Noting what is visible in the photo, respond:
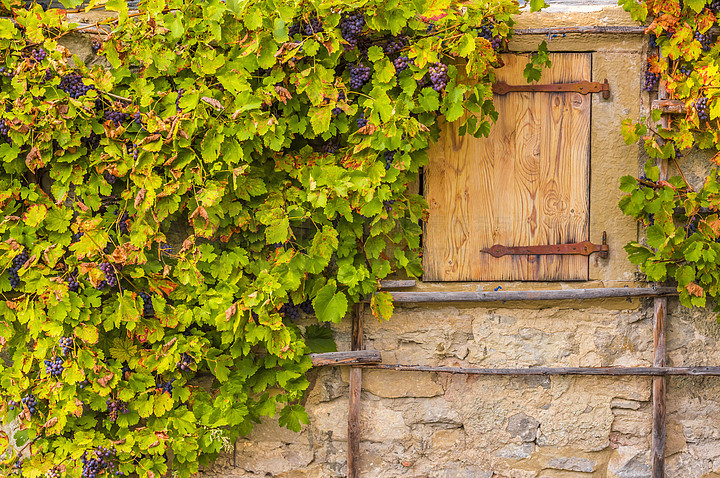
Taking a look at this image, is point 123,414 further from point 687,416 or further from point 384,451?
point 687,416

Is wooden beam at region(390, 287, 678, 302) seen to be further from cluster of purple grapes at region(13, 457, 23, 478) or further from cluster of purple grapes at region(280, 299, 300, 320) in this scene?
cluster of purple grapes at region(13, 457, 23, 478)

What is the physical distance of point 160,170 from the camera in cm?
255

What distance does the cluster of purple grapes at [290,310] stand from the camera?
265 cm

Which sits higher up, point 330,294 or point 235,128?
point 235,128

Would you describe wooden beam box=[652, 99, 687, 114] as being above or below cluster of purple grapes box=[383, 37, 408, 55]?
below

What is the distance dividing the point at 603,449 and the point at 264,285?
166 centimetres

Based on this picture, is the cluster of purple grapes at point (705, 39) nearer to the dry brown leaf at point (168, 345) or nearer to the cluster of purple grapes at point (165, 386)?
the dry brown leaf at point (168, 345)

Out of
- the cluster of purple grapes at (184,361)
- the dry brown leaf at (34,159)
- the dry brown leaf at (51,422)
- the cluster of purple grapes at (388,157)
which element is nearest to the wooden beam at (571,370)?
the cluster of purple grapes at (184,361)

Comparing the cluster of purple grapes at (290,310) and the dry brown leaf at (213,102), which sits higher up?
the dry brown leaf at (213,102)

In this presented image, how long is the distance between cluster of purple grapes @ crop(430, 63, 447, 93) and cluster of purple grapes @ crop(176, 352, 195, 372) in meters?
1.50

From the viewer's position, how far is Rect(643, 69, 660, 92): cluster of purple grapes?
105 inches

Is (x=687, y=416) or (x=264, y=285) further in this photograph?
(x=687, y=416)

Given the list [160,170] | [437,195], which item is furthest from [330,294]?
[160,170]

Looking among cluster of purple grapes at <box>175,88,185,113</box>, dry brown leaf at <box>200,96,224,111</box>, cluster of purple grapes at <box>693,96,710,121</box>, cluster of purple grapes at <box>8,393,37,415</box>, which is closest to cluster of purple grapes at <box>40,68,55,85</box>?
cluster of purple grapes at <box>175,88,185,113</box>
